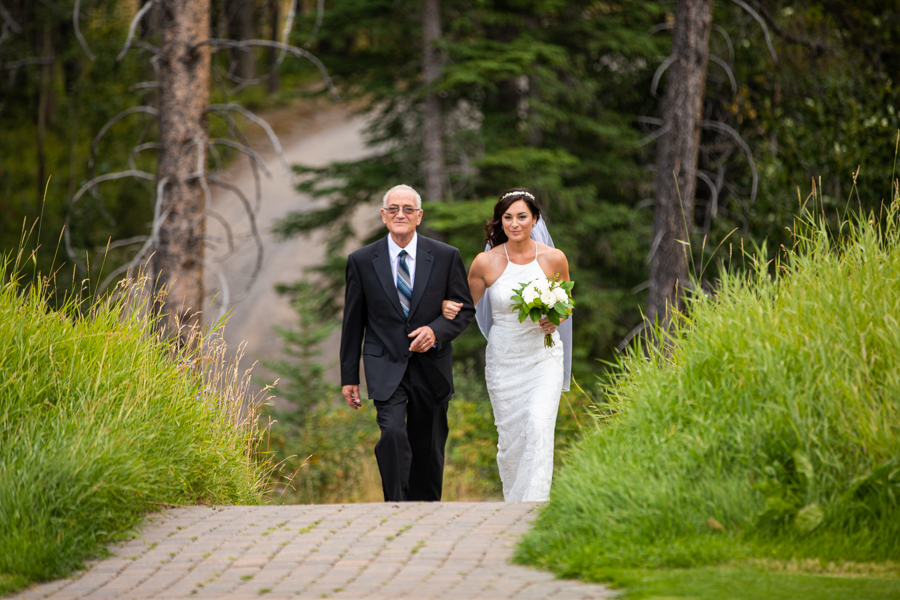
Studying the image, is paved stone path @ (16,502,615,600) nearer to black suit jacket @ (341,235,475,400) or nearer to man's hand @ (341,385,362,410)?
man's hand @ (341,385,362,410)

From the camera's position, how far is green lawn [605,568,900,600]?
11.1ft

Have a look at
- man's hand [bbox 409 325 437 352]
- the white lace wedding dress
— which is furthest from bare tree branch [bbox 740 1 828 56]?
man's hand [bbox 409 325 437 352]

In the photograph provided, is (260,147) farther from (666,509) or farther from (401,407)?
(666,509)

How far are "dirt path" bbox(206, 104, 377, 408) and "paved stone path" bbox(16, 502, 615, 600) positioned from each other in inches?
516

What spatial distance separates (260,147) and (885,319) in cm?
2485

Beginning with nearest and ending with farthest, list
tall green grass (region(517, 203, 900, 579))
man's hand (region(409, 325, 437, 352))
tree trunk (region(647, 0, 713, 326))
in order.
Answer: tall green grass (region(517, 203, 900, 579)), man's hand (region(409, 325, 437, 352)), tree trunk (region(647, 0, 713, 326))

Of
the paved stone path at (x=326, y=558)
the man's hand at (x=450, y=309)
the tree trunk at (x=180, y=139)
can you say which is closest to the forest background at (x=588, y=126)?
the tree trunk at (x=180, y=139)

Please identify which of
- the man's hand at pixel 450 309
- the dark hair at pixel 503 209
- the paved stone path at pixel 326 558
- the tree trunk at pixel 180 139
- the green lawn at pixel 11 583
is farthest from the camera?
the tree trunk at pixel 180 139

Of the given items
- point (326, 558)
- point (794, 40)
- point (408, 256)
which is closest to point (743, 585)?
point (326, 558)

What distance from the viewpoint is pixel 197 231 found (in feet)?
29.9

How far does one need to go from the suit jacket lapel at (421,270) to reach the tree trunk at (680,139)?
6.59 meters

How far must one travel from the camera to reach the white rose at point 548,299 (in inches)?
231

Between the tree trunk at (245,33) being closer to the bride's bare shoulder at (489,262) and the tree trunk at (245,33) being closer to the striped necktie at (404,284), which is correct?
the bride's bare shoulder at (489,262)

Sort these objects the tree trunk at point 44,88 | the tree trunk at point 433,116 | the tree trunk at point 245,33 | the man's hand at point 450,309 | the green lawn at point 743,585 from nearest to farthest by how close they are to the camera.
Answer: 1. the green lawn at point 743,585
2. the man's hand at point 450,309
3. the tree trunk at point 433,116
4. the tree trunk at point 44,88
5. the tree trunk at point 245,33
